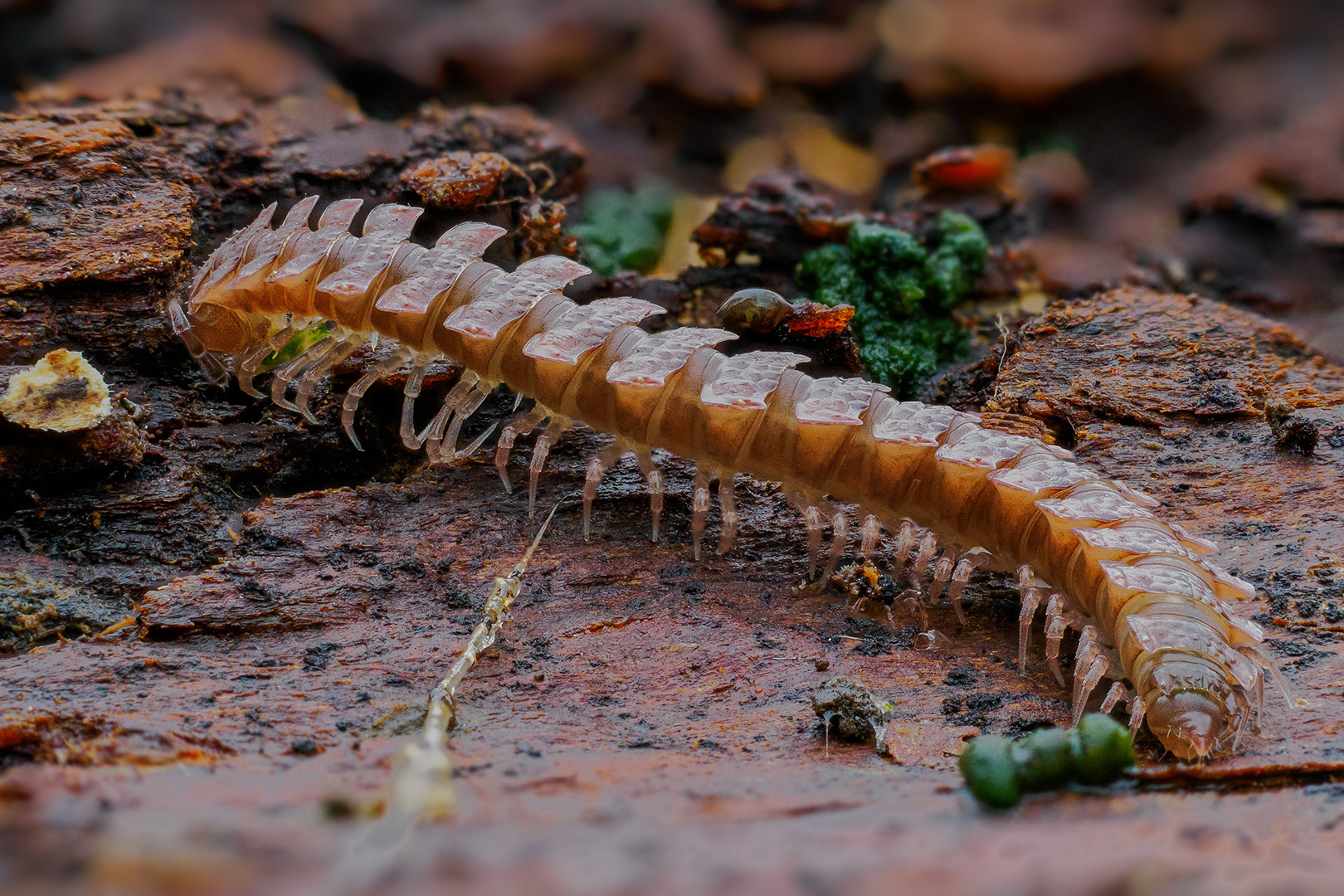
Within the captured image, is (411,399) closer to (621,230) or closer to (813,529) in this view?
(813,529)

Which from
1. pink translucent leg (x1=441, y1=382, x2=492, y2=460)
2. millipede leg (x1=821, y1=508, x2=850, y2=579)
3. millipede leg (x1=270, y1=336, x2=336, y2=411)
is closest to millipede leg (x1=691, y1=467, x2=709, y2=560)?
millipede leg (x1=821, y1=508, x2=850, y2=579)

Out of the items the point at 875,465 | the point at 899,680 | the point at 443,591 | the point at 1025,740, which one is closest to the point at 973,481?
the point at 875,465

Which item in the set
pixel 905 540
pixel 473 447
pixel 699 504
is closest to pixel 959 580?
pixel 905 540

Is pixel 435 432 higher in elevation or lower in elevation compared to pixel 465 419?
lower

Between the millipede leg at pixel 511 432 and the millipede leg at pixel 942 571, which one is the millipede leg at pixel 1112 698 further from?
the millipede leg at pixel 511 432

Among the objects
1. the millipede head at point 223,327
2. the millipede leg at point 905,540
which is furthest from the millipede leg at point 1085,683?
the millipede head at point 223,327
